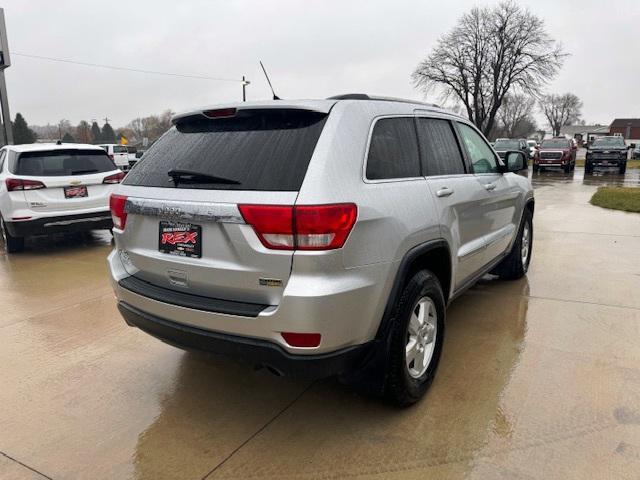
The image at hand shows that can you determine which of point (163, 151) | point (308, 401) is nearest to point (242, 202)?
point (163, 151)

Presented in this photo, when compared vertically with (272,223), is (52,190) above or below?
below

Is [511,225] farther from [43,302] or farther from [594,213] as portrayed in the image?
[594,213]

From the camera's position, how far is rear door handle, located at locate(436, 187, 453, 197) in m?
3.16

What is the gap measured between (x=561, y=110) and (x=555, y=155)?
106m

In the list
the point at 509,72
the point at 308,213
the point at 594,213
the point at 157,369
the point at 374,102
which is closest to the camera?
the point at 308,213

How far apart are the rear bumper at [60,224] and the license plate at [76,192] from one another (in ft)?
0.93

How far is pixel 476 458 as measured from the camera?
252cm

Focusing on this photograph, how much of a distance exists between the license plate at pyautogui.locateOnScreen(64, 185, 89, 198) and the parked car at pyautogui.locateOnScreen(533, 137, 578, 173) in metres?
22.2

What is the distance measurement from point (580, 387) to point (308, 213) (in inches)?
85.7

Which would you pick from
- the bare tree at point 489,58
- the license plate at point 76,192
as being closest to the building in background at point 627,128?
the bare tree at point 489,58

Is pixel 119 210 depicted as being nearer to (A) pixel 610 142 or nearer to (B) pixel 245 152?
(B) pixel 245 152

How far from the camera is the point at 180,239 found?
263 cm

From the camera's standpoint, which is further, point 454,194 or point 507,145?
point 507,145

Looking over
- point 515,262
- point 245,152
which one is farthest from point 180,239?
point 515,262
